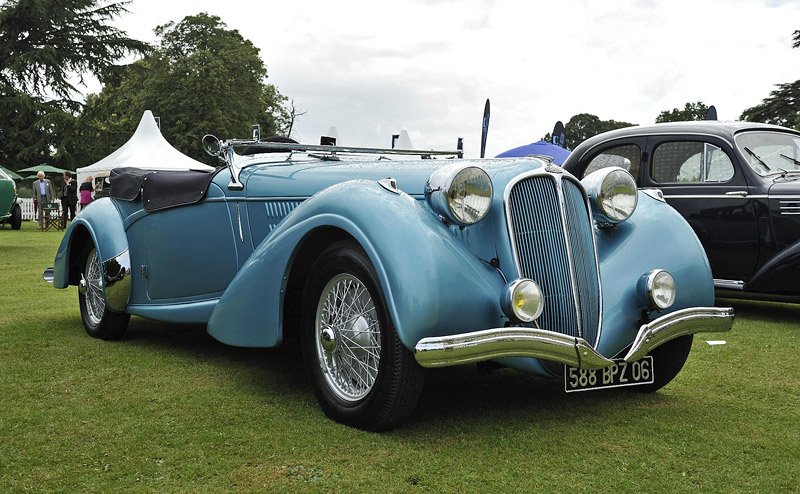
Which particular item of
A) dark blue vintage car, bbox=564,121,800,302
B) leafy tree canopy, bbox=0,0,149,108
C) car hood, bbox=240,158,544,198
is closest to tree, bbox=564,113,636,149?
leafy tree canopy, bbox=0,0,149,108

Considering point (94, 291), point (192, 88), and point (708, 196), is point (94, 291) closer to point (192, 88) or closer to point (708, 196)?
point (708, 196)

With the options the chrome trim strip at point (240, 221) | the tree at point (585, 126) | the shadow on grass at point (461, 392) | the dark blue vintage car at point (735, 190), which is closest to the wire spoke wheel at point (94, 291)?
the shadow on grass at point (461, 392)

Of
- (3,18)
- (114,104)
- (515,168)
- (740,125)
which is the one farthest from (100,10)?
(515,168)

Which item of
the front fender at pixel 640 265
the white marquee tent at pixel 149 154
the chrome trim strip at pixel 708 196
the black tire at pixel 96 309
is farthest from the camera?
the white marquee tent at pixel 149 154

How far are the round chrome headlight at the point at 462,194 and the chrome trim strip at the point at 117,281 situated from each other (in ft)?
9.60

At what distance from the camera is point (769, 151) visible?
25.2ft

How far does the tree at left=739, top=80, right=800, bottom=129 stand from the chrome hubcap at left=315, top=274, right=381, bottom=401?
110ft

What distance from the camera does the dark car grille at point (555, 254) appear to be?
3572 millimetres

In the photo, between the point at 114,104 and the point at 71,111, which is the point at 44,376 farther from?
the point at 114,104

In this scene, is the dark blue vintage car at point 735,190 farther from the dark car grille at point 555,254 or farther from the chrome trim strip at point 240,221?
the chrome trim strip at point 240,221

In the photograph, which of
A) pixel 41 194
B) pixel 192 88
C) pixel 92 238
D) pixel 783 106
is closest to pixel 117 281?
A: pixel 92 238

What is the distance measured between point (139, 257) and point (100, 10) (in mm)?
38150

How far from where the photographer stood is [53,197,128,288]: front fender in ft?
18.6

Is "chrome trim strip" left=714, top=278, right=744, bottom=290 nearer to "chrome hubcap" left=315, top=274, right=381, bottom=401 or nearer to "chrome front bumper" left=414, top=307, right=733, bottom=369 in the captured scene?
"chrome front bumper" left=414, top=307, right=733, bottom=369
